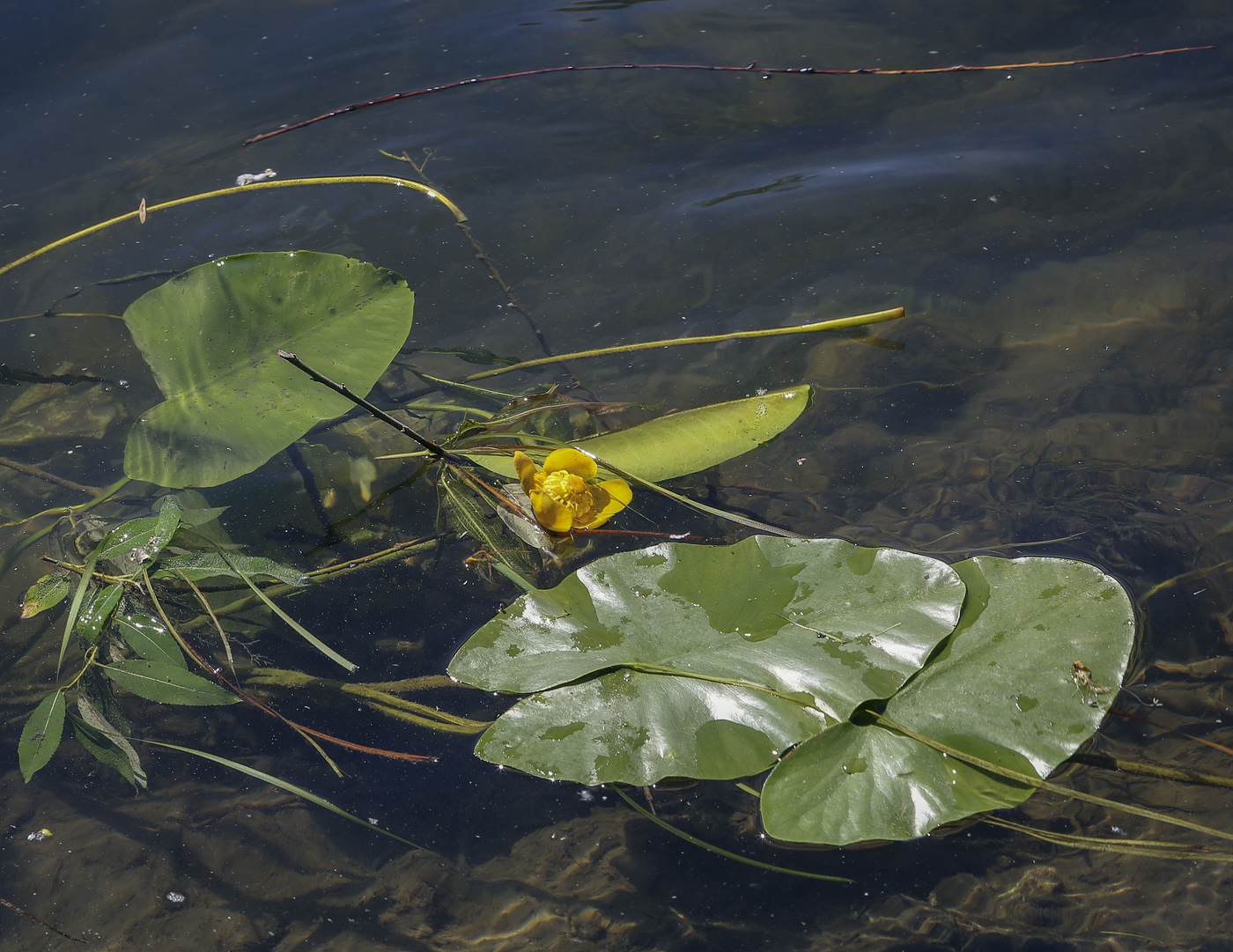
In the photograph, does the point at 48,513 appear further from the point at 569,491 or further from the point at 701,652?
the point at 701,652

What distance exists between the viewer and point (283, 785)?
1.31 meters

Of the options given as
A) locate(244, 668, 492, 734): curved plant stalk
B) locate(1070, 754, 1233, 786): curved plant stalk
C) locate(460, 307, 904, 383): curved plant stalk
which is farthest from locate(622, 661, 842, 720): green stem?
locate(460, 307, 904, 383): curved plant stalk

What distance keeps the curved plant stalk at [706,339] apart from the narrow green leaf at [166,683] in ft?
2.79

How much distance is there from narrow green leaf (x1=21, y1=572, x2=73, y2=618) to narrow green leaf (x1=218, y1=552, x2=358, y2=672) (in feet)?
0.89

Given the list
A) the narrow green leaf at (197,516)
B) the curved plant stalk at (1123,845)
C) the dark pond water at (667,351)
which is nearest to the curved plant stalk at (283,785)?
the dark pond water at (667,351)

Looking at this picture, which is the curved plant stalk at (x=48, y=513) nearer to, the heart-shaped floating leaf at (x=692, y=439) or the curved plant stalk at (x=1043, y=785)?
the heart-shaped floating leaf at (x=692, y=439)

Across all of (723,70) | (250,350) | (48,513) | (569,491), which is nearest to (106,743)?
(48,513)

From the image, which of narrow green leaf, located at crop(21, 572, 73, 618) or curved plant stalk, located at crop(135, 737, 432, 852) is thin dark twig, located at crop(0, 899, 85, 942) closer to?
curved plant stalk, located at crop(135, 737, 432, 852)

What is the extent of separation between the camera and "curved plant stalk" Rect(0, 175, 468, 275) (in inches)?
86.1

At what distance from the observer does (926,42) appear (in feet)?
8.55

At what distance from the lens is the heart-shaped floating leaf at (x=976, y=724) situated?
104 centimetres

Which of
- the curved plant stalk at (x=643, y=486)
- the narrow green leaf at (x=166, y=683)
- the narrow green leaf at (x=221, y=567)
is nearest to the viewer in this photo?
the narrow green leaf at (x=166, y=683)

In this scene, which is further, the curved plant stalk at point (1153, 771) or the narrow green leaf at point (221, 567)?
the narrow green leaf at point (221, 567)

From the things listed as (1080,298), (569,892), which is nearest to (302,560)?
(569,892)
